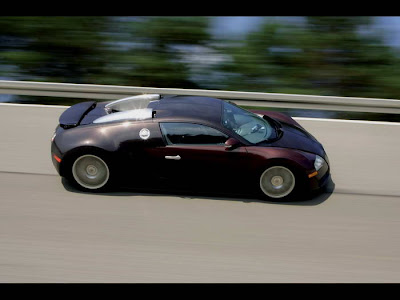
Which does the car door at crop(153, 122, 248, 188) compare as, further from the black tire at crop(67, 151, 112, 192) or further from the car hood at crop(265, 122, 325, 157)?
the black tire at crop(67, 151, 112, 192)

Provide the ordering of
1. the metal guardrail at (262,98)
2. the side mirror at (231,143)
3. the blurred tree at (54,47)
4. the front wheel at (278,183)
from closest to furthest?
the side mirror at (231,143) → the front wheel at (278,183) → the metal guardrail at (262,98) → the blurred tree at (54,47)

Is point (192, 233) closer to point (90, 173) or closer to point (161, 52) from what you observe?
point (90, 173)

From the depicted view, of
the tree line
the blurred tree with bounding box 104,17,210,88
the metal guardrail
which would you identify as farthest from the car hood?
the blurred tree with bounding box 104,17,210,88

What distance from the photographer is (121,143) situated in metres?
5.97

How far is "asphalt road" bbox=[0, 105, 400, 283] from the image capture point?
475 centimetres

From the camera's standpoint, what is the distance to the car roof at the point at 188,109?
19.8 feet

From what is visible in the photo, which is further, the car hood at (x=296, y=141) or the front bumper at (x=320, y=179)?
the car hood at (x=296, y=141)

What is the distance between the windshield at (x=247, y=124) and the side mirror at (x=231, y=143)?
22cm

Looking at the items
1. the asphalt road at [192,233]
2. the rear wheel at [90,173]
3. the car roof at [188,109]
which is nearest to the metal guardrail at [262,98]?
the asphalt road at [192,233]

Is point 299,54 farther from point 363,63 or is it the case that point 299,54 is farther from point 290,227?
point 290,227

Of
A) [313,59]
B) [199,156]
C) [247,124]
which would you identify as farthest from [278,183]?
[313,59]

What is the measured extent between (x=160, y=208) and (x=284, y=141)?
1.87m

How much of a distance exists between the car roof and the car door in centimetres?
12

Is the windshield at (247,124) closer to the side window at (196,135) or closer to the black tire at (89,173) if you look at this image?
the side window at (196,135)
